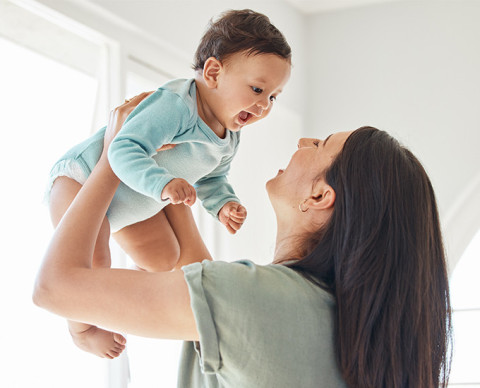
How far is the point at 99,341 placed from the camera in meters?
1.20

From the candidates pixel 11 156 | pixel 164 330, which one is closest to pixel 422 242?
pixel 164 330

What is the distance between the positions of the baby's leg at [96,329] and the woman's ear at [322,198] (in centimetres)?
36

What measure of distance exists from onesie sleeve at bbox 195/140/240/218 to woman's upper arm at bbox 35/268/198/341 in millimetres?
431

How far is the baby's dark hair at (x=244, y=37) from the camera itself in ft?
4.46

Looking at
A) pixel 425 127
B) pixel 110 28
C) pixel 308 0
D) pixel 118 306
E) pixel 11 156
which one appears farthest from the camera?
pixel 308 0

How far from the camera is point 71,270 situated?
989 mm

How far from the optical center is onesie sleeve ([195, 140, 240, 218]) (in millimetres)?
1397

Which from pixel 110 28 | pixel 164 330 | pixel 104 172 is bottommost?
pixel 164 330

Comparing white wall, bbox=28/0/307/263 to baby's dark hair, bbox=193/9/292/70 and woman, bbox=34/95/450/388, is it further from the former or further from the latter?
woman, bbox=34/95/450/388

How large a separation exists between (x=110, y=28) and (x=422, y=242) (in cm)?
158

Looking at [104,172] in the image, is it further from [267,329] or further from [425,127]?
[425,127]

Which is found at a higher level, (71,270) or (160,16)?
(160,16)

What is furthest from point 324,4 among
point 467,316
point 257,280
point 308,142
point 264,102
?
point 257,280

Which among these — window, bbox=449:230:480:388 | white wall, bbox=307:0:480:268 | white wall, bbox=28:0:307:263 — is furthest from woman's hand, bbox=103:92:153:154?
window, bbox=449:230:480:388
